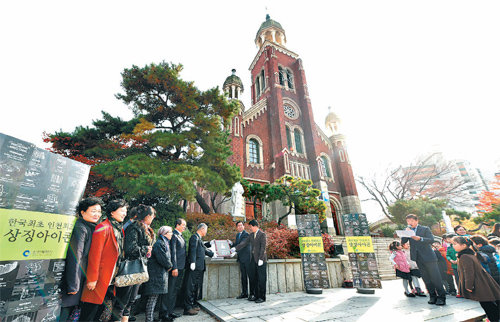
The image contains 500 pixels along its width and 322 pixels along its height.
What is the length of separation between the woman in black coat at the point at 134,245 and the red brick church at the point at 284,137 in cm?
1319

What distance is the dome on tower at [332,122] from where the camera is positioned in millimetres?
23983

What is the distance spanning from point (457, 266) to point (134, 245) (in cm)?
663

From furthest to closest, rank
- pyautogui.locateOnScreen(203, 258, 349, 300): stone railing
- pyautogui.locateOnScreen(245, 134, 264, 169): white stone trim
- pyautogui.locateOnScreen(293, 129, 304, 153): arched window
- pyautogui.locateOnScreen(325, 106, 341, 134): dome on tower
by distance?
pyautogui.locateOnScreen(325, 106, 341, 134): dome on tower, pyautogui.locateOnScreen(293, 129, 304, 153): arched window, pyautogui.locateOnScreen(245, 134, 264, 169): white stone trim, pyautogui.locateOnScreen(203, 258, 349, 300): stone railing

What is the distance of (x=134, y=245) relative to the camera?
297 cm

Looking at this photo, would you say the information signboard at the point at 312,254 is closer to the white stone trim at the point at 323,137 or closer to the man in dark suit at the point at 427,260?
the man in dark suit at the point at 427,260

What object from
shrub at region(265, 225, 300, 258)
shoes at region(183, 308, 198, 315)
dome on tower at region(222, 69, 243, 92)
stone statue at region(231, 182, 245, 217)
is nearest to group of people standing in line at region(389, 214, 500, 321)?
shrub at region(265, 225, 300, 258)

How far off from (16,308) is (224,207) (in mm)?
12782

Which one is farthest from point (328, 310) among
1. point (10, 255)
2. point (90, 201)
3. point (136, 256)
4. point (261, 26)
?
point (261, 26)

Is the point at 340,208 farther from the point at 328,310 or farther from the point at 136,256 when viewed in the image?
the point at 136,256

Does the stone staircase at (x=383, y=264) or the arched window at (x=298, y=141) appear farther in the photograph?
the arched window at (x=298, y=141)

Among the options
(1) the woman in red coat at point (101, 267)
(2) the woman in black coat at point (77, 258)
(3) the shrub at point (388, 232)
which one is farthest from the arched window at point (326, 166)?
(2) the woman in black coat at point (77, 258)

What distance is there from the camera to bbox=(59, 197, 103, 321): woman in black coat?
2314 millimetres

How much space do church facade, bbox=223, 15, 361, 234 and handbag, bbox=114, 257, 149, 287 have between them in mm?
13545

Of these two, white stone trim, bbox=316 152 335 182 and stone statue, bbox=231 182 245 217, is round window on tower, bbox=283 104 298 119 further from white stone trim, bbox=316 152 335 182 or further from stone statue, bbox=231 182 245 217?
stone statue, bbox=231 182 245 217
